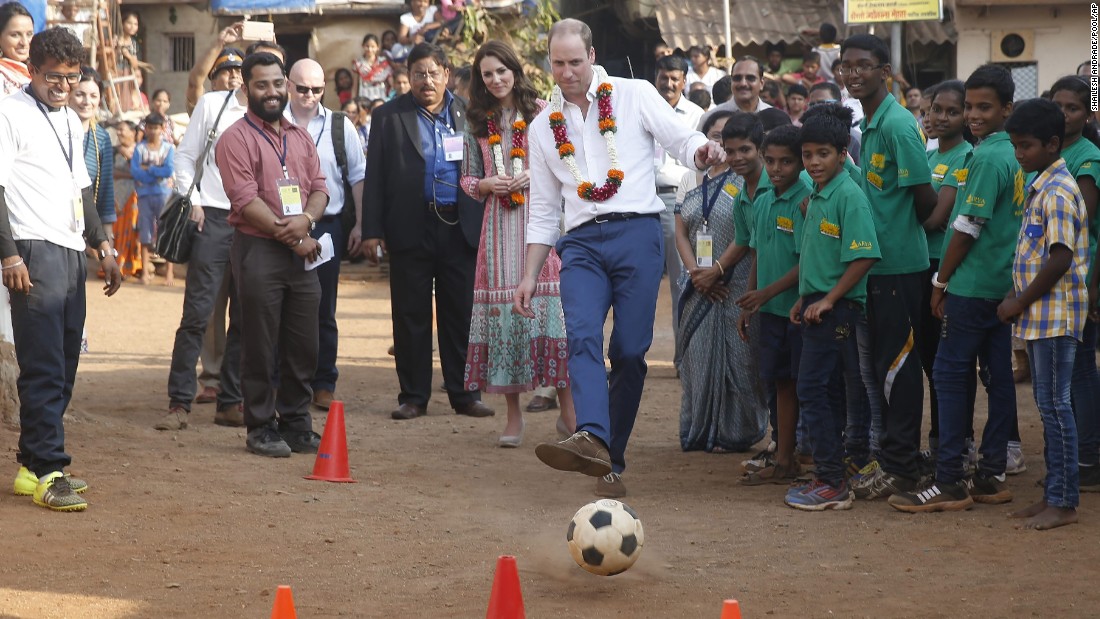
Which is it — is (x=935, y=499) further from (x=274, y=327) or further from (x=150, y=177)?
(x=150, y=177)

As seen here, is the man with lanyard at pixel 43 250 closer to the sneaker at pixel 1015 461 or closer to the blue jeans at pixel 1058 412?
the blue jeans at pixel 1058 412

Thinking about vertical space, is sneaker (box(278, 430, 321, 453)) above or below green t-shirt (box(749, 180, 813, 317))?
below

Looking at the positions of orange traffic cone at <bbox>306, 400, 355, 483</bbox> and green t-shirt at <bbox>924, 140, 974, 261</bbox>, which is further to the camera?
orange traffic cone at <bbox>306, 400, 355, 483</bbox>

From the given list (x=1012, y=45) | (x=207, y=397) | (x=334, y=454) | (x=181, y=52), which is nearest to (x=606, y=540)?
(x=334, y=454)

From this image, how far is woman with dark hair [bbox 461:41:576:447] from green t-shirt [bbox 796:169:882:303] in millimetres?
2153

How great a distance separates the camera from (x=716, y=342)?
794 cm

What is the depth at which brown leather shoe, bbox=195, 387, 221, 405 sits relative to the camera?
977 cm

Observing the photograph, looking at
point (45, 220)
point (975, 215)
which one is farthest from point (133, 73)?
point (975, 215)

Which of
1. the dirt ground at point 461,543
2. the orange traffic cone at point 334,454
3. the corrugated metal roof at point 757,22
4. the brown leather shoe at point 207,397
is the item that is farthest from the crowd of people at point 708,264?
the corrugated metal roof at point 757,22

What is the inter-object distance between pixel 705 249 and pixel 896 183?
1.59m

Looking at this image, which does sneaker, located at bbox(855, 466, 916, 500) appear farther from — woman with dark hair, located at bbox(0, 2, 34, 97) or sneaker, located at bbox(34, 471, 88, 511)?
woman with dark hair, located at bbox(0, 2, 34, 97)

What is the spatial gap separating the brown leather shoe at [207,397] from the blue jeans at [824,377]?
487 centimetres

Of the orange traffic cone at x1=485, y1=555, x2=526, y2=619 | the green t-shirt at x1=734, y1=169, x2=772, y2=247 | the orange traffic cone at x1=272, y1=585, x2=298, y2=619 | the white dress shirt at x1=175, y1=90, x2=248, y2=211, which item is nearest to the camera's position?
the orange traffic cone at x1=272, y1=585, x2=298, y2=619

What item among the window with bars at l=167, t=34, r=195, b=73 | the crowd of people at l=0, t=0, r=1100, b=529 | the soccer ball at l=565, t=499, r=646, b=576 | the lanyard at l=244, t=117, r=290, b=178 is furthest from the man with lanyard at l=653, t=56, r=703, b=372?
the window with bars at l=167, t=34, r=195, b=73
